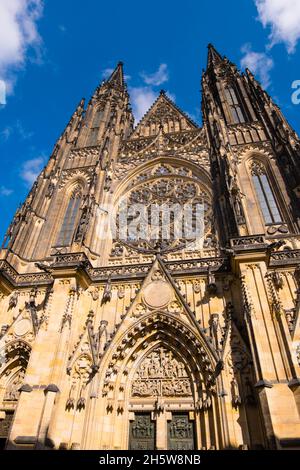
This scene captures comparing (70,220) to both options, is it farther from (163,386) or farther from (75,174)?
(163,386)

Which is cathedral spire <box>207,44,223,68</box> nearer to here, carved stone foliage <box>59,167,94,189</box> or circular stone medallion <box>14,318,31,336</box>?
carved stone foliage <box>59,167,94,189</box>

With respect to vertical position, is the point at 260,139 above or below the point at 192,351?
above

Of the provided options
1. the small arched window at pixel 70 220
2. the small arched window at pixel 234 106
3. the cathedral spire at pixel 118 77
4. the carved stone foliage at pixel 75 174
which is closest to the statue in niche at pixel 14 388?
the small arched window at pixel 70 220

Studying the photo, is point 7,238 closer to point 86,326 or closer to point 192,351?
point 86,326

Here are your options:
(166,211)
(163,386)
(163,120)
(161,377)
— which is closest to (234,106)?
(163,120)

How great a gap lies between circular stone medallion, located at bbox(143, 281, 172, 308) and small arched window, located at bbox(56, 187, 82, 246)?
4729 mm

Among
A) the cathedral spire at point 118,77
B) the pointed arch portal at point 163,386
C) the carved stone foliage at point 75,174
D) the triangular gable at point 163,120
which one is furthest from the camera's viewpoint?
the cathedral spire at point 118,77

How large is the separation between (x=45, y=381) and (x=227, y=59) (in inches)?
944

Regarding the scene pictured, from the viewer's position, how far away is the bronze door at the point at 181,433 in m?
8.50

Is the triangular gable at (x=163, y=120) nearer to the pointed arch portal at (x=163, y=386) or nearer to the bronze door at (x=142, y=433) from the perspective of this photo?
the pointed arch portal at (x=163, y=386)

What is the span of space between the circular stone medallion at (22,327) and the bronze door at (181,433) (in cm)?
541

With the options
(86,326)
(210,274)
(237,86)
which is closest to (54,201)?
(86,326)

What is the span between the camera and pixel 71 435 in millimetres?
8336

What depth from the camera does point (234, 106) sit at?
18797 millimetres
